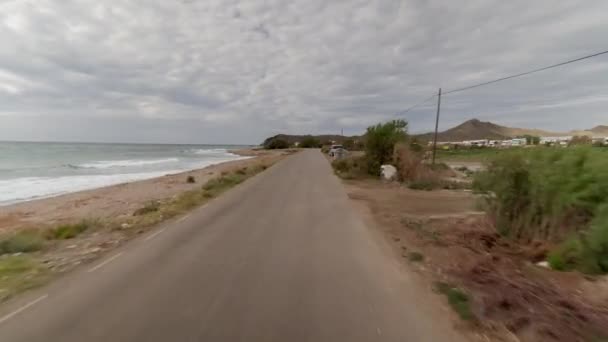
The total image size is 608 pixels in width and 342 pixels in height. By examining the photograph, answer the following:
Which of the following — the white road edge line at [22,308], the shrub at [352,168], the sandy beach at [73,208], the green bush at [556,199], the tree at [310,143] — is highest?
the green bush at [556,199]

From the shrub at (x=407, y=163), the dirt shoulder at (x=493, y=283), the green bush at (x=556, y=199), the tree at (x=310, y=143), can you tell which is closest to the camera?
the dirt shoulder at (x=493, y=283)

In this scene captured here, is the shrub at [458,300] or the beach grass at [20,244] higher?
the shrub at [458,300]

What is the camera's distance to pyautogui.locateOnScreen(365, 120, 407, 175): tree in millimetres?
23578

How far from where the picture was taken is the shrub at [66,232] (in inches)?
332

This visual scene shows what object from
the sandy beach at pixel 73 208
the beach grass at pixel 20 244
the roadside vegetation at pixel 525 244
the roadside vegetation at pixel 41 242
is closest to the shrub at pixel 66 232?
the roadside vegetation at pixel 41 242

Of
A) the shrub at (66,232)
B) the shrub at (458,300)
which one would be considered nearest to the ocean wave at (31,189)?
the shrub at (66,232)

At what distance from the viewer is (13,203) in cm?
1642

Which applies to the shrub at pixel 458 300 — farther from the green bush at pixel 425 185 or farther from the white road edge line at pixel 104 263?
the green bush at pixel 425 185

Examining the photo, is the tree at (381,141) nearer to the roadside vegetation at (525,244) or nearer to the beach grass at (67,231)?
the roadside vegetation at (525,244)

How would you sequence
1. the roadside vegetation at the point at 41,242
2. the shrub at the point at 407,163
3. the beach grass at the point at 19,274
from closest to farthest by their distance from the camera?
the beach grass at the point at 19,274, the roadside vegetation at the point at 41,242, the shrub at the point at 407,163

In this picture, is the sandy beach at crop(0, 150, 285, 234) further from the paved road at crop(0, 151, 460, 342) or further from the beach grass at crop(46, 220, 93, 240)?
the paved road at crop(0, 151, 460, 342)

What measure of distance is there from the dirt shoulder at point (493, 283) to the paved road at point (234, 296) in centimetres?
50

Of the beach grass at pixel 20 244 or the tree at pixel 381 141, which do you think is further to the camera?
the tree at pixel 381 141

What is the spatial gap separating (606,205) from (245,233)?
23.0 feet
